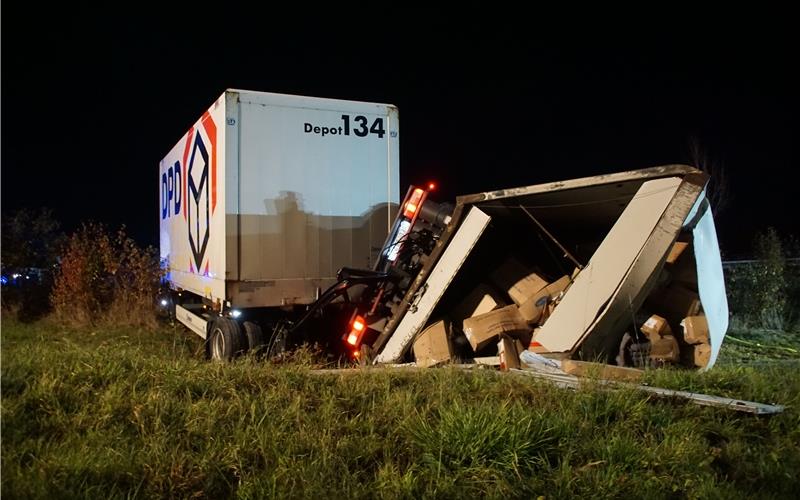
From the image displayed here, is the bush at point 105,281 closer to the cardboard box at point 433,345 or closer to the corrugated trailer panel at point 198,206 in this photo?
the corrugated trailer panel at point 198,206

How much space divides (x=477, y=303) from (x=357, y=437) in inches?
131

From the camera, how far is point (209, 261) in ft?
26.0

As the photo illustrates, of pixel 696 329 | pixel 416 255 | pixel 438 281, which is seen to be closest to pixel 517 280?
pixel 438 281

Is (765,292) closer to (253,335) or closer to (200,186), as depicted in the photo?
(253,335)

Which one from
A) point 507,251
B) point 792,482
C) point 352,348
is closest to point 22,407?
point 352,348

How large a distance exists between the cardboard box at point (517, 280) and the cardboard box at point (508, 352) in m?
0.60

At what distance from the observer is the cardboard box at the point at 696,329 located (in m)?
5.68

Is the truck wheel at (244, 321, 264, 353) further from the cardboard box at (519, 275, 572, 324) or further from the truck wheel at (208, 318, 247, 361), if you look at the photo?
the cardboard box at (519, 275, 572, 324)

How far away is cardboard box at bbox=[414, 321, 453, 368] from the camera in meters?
6.21

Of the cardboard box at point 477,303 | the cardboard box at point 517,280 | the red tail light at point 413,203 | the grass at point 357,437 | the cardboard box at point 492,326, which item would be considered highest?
the red tail light at point 413,203

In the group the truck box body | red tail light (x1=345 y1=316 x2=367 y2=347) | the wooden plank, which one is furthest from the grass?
the truck box body

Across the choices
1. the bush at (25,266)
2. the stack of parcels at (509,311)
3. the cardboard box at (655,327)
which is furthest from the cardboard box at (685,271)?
the bush at (25,266)

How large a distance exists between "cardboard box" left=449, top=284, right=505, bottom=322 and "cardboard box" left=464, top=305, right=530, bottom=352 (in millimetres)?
312

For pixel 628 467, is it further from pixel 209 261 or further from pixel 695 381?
pixel 209 261
